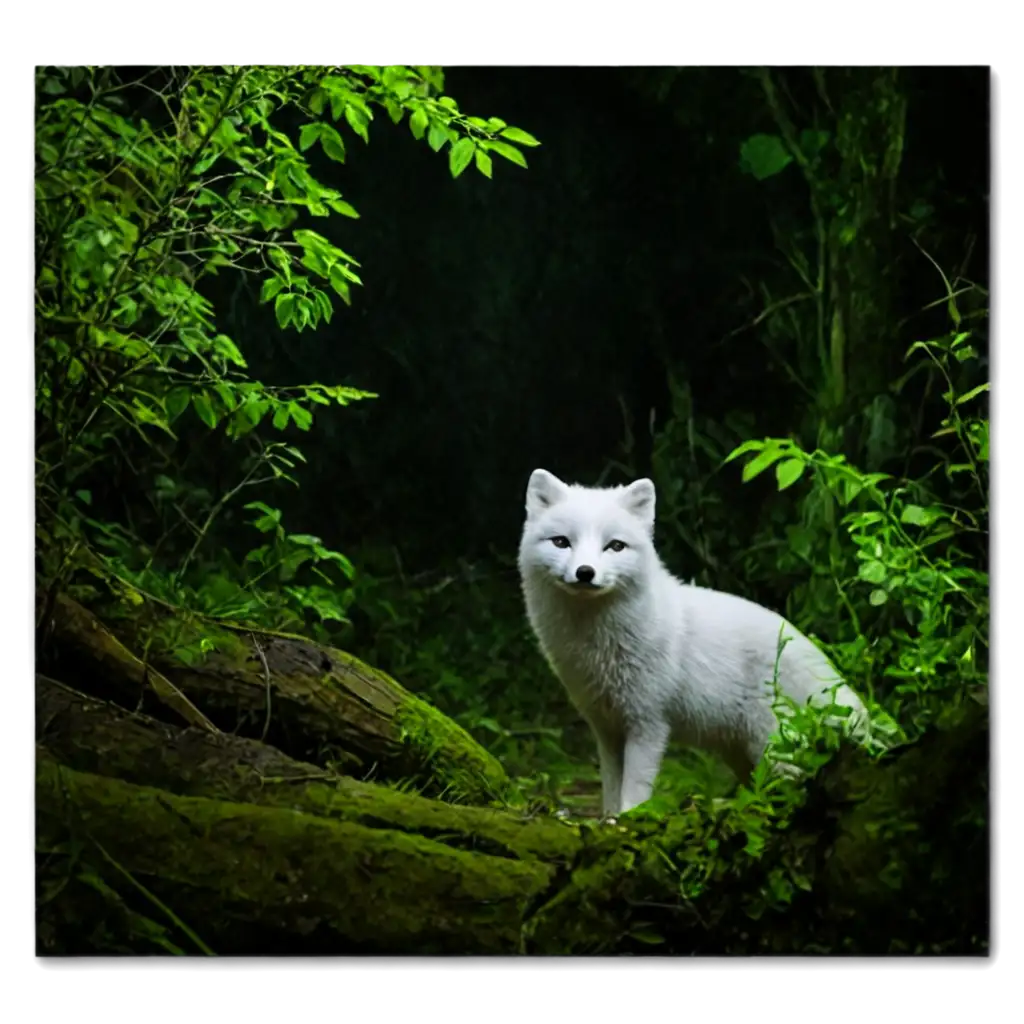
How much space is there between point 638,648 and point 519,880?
96 centimetres

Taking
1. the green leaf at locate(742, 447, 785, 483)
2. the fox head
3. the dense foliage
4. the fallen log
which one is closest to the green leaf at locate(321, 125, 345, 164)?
the dense foliage

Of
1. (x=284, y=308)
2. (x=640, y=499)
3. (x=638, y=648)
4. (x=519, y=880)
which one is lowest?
(x=519, y=880)

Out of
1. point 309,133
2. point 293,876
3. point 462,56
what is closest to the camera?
point 462,56

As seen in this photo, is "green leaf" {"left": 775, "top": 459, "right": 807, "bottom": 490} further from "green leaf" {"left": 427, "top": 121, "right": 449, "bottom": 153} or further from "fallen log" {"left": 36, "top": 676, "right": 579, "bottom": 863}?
"green leaf" {"left": 427, "top": 121, "right": 449, "bottom": 153}

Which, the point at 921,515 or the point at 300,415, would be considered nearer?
the point at 921,515

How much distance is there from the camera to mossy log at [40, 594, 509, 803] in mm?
4051

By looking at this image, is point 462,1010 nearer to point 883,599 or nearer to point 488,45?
point 883,599

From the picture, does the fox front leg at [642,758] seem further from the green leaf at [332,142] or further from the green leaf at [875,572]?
the green leaf at [332,142]

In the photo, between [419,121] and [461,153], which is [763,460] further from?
[419,121]

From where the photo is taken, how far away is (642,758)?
4.11m

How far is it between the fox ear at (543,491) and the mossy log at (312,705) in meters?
0.71

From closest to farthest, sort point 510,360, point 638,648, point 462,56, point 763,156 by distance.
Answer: point 462,56, point 638,648, point 763,156, point 510,360

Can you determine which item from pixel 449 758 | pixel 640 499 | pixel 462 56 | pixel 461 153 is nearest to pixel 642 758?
pixel 449 758

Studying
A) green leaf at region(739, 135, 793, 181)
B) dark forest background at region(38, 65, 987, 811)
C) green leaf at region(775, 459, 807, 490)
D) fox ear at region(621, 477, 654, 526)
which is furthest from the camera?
green leaf at region(739, 135, 793, 181)
